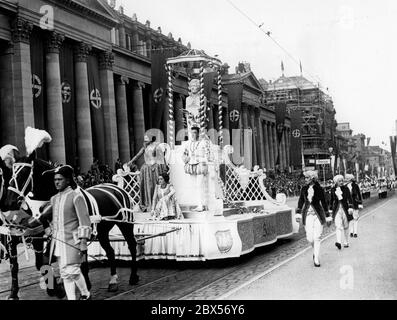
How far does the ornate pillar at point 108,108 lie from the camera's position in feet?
135

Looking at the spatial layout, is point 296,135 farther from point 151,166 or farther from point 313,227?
point 313,227

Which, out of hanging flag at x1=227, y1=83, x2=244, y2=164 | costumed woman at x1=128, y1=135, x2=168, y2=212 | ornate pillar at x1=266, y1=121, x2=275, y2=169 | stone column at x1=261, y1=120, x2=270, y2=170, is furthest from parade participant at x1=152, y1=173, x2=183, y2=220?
ornate pillar at x1=266, y1=121, x2=275, y2=169

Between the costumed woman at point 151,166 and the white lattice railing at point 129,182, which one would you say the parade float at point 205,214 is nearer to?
the white lattice railing at point 129,182

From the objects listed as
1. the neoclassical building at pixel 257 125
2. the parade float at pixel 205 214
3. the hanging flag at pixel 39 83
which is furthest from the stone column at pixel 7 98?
the neoclassical building at pixel 257 125

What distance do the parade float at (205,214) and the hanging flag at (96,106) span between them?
17.6m

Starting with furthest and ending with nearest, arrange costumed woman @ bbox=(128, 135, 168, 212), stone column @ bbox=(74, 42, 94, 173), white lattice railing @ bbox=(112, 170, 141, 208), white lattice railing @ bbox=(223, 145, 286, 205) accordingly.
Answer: stone column @ bbox=(74, 42, 94, 173)
white lattice railing @ bbox=(223, 145, 286, 205)
costumed woman @ bbox=(128, 135, 168, 212)
white lattice railing @ bbox=(112, 170, 141, 208)

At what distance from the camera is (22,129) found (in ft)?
102

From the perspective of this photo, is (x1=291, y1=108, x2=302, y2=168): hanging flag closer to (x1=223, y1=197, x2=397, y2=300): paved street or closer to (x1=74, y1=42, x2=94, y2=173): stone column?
(x1=74, y1=42, x2=94, y2=173): stone column

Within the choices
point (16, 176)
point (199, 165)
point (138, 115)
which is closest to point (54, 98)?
point (138, 115)

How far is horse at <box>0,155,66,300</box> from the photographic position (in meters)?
8.30

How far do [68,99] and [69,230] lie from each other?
27.4 meters

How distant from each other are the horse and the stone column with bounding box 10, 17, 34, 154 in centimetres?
2232
